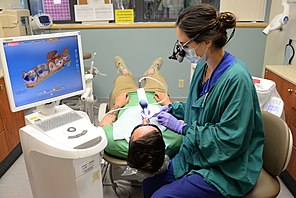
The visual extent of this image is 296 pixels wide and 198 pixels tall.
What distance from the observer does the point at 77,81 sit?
1.54m

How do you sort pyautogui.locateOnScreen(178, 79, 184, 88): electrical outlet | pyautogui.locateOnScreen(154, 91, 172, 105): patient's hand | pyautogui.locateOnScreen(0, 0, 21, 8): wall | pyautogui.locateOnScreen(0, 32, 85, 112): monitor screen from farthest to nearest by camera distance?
1. pyautogui.locateOnScreen(178, 79, 184, 88): electrical outlet
2. pyautogui.locateOnScreen(0, 0, 21, 8): wall
3. pyautogui.locateOnScreen(154, 91, 172, 105): patient's hand
4. pyautogui.locateOnScreen(0, 32, 85, 112): monitor screen

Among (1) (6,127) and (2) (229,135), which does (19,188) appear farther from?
(2) (229,135)

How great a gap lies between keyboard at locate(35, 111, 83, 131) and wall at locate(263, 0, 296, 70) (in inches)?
82.7

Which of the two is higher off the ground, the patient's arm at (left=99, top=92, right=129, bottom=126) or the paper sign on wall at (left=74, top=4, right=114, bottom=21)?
the paper sign on wall at (left=74, top=4, right=114, bottom=21)

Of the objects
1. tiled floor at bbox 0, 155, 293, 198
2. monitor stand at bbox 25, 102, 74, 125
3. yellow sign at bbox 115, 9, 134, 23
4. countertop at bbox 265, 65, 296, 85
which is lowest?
tiled floor at bbox 0, 155, 293, 198

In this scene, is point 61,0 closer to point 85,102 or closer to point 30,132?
point 85,102

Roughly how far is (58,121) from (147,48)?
2264mm

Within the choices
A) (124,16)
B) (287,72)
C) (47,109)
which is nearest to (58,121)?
(47,109)

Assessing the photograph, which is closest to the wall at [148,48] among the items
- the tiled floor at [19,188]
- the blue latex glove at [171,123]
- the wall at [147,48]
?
the wall at [147,48]

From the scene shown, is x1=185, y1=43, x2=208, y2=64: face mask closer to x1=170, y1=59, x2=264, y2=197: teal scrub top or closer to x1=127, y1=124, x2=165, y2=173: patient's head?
x1=170, y1=59, x2=264, y2=197: teal scrub top

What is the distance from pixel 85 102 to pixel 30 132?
0.55 metres

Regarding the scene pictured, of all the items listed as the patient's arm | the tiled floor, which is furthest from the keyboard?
the tiled floor

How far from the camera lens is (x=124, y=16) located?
11.5 feet

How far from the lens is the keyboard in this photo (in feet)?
4.63
